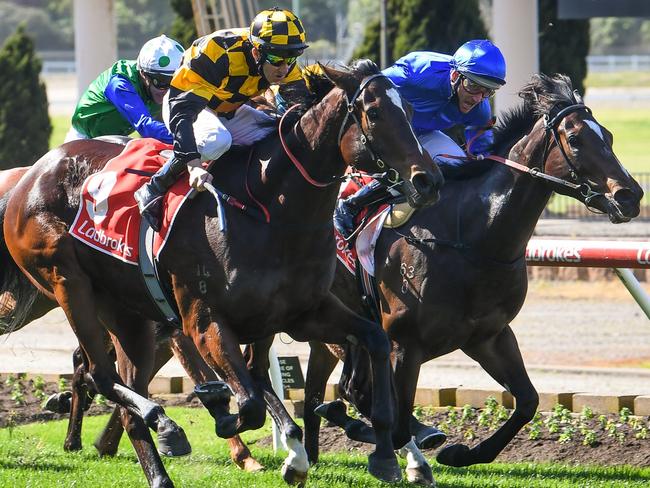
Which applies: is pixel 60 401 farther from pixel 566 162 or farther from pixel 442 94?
pixel 566 162

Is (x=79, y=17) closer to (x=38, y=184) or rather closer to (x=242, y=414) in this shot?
(x=38, y=184)

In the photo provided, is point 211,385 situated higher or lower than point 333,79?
lower

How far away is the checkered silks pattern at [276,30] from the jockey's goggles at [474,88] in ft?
4.10

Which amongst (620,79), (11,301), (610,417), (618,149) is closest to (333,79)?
(11,301)

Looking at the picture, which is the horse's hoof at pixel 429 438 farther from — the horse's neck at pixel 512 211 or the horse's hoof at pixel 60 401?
the horse's hoof at pixel 60 401

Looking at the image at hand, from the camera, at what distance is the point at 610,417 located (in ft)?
23.8

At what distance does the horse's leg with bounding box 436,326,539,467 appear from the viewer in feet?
20.1

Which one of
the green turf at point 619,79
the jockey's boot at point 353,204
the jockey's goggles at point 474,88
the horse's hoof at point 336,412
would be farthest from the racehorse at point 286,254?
the green turf at point 619,79

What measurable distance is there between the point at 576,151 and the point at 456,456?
1564 millimetres

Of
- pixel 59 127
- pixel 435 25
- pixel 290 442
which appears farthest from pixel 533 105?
pixel 59 127

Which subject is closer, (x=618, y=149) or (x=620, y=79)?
(x=618, y=149)

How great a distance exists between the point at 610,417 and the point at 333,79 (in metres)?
3.03

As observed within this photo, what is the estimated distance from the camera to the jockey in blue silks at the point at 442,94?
21.0 feet

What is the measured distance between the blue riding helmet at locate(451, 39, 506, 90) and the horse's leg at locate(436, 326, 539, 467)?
1.21m
